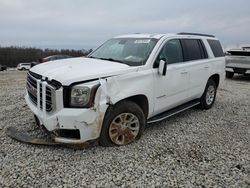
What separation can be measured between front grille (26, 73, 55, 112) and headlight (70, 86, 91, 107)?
0.27 meters

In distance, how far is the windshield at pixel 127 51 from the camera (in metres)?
4.18

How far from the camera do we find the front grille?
3.35m

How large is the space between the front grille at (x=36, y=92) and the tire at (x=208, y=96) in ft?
12.2

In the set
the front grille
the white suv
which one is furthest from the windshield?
the front grille

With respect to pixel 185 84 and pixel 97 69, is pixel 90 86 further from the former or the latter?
pixel 185 84

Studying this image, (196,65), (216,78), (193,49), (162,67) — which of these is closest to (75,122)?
(162,67)

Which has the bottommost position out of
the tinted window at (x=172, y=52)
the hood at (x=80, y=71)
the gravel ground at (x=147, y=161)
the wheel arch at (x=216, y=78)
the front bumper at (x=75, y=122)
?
the gravel ground at (x=147, y=161)

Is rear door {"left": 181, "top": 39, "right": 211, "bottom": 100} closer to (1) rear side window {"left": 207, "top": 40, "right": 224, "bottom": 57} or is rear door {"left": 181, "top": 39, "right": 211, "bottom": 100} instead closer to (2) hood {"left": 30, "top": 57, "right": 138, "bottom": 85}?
(1) rear side window {"left": 207, "top": 40, "right": 224, "bottom": 57}

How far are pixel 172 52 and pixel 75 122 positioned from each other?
2.35m

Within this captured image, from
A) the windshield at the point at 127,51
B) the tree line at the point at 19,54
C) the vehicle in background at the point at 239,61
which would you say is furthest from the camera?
the tree line at the point at 19,54

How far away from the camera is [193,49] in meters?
5.38

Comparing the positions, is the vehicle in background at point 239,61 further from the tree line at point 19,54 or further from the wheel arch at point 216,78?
the tree line at point 19,54

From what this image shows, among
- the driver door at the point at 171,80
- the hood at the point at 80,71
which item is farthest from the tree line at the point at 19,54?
the hood at the point at 80,71

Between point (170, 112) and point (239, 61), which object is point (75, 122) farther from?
point (239, 61)
